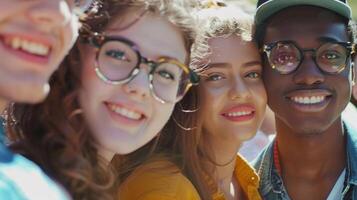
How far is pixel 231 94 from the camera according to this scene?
273cm

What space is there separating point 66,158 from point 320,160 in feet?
5.68

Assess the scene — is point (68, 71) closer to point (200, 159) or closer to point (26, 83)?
point (26, 83)

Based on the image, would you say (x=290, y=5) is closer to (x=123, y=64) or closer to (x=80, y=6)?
(x=123, y=64)

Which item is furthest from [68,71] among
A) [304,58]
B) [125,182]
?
[304,58]

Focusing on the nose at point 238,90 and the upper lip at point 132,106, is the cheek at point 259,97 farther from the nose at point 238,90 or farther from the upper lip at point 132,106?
the upper lip at point 132,106

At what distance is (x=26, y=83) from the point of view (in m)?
1.54

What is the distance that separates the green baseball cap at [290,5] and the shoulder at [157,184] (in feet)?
3.00

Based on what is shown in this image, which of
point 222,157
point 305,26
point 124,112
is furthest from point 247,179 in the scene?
point 124,112

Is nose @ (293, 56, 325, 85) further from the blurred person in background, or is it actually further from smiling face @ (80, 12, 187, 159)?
the blurred person in background

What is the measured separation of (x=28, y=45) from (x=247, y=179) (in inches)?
67.1

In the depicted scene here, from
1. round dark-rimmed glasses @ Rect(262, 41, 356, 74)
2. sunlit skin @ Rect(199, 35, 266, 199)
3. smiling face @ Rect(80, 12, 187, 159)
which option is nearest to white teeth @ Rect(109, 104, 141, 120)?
smiling face @ Rect(80, 12, 187, 159)

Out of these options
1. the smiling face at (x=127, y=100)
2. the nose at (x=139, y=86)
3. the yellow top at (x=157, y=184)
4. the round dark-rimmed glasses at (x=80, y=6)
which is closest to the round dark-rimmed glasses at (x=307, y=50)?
the yellow top at (x=157, y=184)

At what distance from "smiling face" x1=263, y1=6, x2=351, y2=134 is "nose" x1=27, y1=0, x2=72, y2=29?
4.77 ft

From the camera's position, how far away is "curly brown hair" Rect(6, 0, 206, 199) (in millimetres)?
1849
